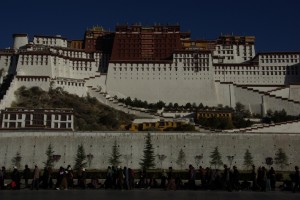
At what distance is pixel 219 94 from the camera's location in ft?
224

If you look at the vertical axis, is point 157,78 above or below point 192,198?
above

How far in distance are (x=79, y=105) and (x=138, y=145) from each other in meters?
20.9

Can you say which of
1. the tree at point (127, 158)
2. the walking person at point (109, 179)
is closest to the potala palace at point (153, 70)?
the tree at point (127, 158)

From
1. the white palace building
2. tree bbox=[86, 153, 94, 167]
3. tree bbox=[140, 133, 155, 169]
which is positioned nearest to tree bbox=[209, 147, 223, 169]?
tree bbox=[140, 133, 155, 169]

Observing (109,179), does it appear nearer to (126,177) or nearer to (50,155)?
(126,177)

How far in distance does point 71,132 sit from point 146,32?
39281 mm

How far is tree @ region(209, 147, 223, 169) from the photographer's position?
131 feet

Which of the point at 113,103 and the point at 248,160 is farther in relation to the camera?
the point at 113,103

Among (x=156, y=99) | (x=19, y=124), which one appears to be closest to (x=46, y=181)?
(x=19, y=124)

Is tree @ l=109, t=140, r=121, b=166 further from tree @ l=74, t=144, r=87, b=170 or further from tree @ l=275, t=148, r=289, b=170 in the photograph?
tree @ l=275, t=148, r=289, b=170

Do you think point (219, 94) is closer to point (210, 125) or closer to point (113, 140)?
point (210, 125)

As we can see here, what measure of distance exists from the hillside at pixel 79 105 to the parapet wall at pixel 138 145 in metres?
10.5

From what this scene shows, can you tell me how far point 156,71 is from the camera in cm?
7025

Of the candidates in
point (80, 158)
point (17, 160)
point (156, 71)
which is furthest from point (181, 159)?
point (156, 71)
